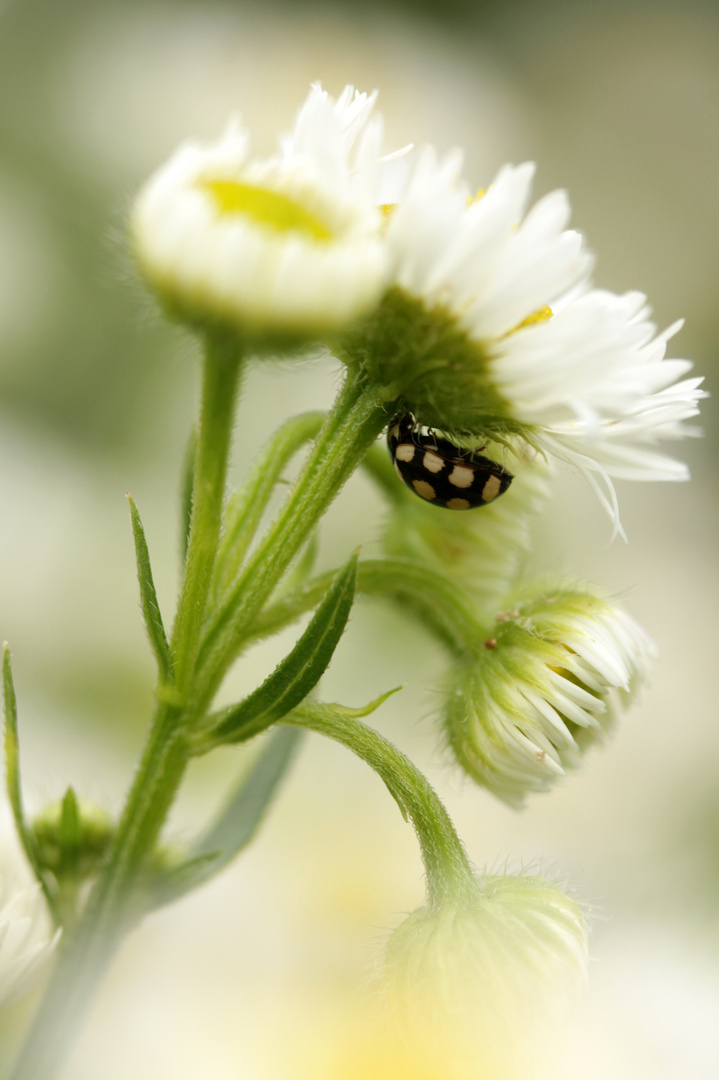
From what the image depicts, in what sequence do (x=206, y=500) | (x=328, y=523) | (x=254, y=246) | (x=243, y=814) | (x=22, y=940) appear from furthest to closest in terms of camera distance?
(x=328, y=523)
(x=243, y=814)
(x=22, y=940)
(x=206, y=500)
(x=254, y=246)

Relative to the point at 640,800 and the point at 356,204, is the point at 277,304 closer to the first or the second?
the point at 356,204

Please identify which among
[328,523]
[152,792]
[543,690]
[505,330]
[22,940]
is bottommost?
[22,940]

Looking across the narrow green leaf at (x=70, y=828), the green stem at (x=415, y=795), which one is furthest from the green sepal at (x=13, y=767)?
the green stem at (x=415, y=795)

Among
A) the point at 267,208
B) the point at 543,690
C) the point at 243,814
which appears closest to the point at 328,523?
the point at 243,814

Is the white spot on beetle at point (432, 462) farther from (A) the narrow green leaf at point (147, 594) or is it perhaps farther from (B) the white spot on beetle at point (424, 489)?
(A) the narrow green leaf at point (147, 594)

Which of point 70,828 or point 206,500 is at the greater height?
point 206,500

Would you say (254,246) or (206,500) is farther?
(206,500)

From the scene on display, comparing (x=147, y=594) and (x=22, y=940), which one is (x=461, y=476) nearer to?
(x=147, y=594)
